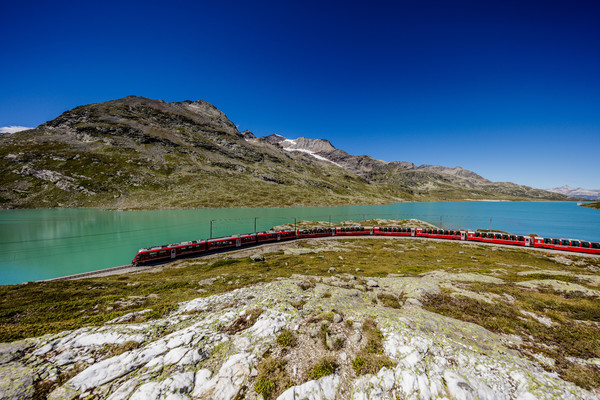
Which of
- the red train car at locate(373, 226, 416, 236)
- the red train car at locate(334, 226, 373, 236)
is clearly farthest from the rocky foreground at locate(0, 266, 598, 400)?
the red train car at locate(373, 226, 416, 236)

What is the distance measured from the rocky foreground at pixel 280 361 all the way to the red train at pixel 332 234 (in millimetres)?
38557

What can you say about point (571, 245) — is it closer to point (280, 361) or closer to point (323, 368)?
point (323, 368)

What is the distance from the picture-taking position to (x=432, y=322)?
11.3m

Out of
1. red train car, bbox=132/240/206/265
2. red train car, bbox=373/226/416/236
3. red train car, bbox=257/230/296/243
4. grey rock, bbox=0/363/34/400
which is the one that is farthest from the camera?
red train car, bbox=373/226/416/236

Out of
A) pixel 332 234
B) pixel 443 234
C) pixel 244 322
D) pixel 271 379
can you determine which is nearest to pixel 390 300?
pixel 244 322

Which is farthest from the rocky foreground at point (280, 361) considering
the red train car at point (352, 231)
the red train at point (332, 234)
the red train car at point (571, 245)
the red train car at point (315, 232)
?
the red train car at point (571, 245)

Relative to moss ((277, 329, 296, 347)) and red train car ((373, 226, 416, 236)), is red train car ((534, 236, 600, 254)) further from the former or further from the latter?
moss ((277, 329, 296, 347))

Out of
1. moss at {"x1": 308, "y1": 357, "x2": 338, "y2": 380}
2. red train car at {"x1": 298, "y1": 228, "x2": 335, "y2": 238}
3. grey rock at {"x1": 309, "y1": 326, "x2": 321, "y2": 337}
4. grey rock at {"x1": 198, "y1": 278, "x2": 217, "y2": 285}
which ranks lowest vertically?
red train car at {"x1": 298, "y1": 228, "x2": 335, "y2": 238}

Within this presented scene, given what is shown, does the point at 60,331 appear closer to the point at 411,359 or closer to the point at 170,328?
the point at 170,328

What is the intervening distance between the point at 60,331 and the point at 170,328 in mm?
4693

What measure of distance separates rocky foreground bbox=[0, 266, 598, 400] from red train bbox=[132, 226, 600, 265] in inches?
1518

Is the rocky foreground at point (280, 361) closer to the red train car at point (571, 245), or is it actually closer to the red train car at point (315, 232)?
the red train car at point (315, 232)

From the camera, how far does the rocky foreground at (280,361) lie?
23.0 feet

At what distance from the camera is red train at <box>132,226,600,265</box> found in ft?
149
